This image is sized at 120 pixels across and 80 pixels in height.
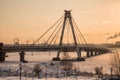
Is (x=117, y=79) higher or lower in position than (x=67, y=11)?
lower

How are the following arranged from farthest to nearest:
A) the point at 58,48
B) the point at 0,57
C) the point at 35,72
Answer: the point at 58,48, the point at 0,57, the point at 35,72

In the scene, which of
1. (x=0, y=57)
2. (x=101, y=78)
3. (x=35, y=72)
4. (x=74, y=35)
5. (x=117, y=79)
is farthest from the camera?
(x=74, y=35)

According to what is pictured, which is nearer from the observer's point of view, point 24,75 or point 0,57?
point 24,75

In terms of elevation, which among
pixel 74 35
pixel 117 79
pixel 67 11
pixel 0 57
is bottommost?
pixel 117 79

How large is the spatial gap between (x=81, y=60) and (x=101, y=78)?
57594 mm

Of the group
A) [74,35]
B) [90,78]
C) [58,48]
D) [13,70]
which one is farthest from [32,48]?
[90,78]

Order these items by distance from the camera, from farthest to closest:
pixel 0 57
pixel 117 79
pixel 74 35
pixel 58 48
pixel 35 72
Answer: pixel 58 48
pixel 74 35
pixel 0 57
pixel 35 72
pixel 117 79

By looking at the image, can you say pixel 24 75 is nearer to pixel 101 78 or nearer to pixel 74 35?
pixel 101 78

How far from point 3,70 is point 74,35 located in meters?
48.3

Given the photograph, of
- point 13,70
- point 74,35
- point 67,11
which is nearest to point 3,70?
point 13,70

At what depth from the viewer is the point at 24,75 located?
67062 mm

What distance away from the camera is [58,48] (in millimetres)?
125562

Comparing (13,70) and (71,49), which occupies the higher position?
(71,49)

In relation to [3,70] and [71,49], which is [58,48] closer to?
[71,49]
